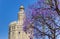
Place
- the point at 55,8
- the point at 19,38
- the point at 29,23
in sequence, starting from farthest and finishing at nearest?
the point at 19,38
the point at 29,23
the point at 55,8

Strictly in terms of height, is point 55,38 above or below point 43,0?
below

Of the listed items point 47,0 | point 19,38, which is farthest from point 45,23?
point 19,38

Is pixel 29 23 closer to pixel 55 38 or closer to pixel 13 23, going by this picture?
pixel 55 38

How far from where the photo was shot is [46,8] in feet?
48.6

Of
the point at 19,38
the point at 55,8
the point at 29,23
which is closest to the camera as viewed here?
the point at 55,8

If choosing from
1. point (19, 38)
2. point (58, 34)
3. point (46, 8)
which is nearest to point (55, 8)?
point (46, 8)

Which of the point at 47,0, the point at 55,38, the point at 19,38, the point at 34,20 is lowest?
the point at 19,38

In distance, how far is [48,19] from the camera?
49.0 ft

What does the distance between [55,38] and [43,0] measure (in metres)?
2.27

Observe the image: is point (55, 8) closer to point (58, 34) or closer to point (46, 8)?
point (46, 8)

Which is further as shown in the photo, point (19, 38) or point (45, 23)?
point (19, 38)

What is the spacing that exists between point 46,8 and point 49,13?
0.34m

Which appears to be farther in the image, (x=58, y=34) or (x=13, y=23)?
(x=13, y=23)

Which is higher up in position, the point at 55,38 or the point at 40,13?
the point at 40,13
